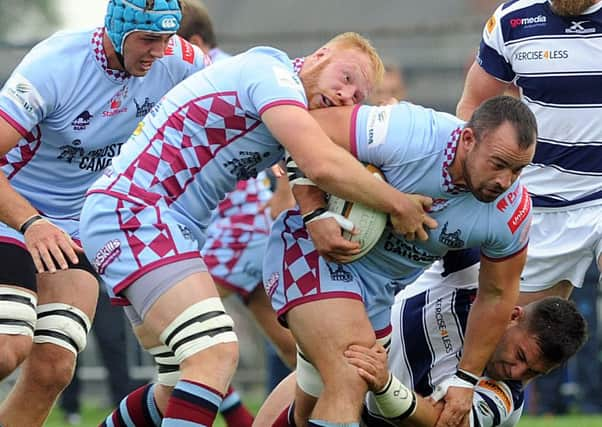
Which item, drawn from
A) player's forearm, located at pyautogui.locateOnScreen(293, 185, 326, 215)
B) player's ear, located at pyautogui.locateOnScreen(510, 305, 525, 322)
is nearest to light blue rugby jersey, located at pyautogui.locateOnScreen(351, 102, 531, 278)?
player's forearm, located at pyautogui.locateOnScreen(293, 185, 326, 215)

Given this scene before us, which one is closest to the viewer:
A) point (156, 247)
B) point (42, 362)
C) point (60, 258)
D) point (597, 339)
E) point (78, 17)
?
point (156, 247)

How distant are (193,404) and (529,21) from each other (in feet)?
8.41

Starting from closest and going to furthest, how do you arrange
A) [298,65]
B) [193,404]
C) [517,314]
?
[193,404], [298,65], [517,314]

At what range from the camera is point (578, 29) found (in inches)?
244

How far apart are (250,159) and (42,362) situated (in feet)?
4.78

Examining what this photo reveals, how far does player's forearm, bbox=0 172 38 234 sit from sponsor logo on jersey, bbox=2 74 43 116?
0.34 meters

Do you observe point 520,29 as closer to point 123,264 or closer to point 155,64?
point 155,64

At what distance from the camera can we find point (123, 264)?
16.7ft

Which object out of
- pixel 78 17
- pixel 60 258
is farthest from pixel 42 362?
pixel 78 17

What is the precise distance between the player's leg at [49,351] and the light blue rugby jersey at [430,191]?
1401 millimetres

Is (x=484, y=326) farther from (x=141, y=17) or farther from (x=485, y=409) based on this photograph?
(x=141, y=17)

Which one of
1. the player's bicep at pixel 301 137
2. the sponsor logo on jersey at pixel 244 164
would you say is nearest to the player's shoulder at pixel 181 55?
the sponsor logo on jersey at pixel 244 164

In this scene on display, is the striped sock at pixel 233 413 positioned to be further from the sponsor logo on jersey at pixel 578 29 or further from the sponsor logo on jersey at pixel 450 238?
the sponsor logo on jersey at pixel 578 29

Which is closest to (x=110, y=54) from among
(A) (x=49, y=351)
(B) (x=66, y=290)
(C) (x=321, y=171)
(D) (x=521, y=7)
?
(B) (x=66, y=290)
